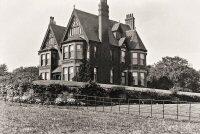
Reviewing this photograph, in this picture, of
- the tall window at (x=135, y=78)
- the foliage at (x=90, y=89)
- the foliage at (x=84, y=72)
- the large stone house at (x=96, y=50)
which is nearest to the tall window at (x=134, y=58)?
the large stone house at (x=96, y=50)

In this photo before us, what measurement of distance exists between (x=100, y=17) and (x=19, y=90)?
18580 millimetres

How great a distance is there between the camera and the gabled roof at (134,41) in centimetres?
5159

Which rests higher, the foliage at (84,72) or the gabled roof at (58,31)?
the gabled roof at (58,31)

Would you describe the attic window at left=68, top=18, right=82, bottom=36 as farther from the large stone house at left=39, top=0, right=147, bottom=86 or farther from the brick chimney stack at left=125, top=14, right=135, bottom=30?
the brick chimney stack at left=125, top=14, right=135, bottom=30

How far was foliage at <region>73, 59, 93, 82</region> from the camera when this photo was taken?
144ft

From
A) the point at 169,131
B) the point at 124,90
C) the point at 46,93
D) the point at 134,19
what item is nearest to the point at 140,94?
the point at 124,90

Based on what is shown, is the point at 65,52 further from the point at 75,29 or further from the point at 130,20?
the point at 130,20

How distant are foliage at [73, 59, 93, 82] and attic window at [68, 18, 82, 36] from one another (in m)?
4.77

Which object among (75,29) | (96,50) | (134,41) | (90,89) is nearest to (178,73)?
(134,41)

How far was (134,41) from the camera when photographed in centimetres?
5203

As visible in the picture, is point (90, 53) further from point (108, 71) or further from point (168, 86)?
point (168, 86)

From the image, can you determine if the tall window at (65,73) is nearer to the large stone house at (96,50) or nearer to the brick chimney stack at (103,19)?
the large stone house at (96,50)

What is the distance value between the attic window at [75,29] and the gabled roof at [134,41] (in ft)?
30.9

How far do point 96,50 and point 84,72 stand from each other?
4.29 metres
